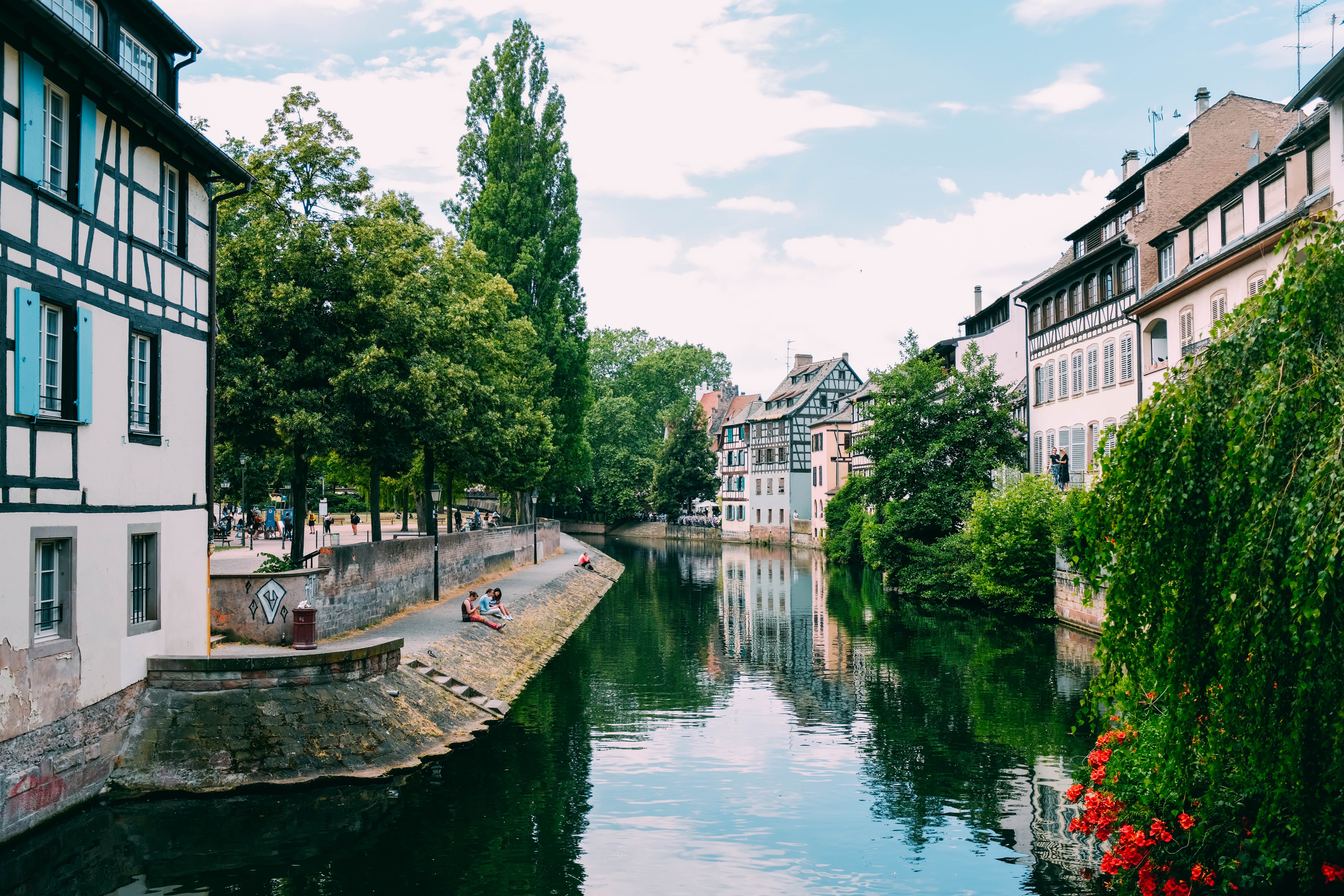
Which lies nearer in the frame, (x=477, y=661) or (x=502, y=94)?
(x=477, y=661)

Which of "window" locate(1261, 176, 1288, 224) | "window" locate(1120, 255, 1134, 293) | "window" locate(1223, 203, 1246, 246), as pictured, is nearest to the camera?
"window" locate(1261, 176, 1288, 224)

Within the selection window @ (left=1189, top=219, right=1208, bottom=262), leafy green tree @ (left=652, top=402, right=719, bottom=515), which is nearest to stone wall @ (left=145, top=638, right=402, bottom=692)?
window @ (left=1189, top=219, right=1208, bottom=262)

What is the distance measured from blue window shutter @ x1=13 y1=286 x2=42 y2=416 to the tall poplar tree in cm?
3261

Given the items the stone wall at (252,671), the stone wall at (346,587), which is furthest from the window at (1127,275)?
the stone wall at (252,671)

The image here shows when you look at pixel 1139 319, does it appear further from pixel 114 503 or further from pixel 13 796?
pixel 13 796

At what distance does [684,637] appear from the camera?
3362 cm

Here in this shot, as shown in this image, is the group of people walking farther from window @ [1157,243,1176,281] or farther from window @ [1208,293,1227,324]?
window @ [1208,293,1227,324]

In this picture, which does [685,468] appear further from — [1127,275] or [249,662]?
[249,662]

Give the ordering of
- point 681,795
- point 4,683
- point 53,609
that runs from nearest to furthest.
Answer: point 4,683
point 53,609
point 681,795

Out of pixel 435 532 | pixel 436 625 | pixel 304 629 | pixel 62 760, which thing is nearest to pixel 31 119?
pixel 62 760

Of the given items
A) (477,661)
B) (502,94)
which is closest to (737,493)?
(502,94)

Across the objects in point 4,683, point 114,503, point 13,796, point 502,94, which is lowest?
point 13,796

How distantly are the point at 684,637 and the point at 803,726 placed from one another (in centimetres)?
1272

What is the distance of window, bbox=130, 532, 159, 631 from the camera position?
15422 millimetres
